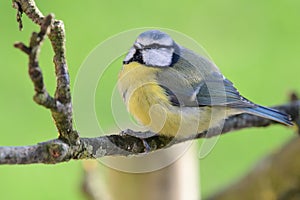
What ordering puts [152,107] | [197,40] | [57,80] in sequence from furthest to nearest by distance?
[197,40] → [152,107] → [57,80]

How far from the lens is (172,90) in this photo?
0.95m

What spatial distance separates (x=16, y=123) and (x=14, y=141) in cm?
6

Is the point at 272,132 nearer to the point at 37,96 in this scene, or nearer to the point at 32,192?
the point at 32,192

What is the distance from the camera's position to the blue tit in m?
0.93

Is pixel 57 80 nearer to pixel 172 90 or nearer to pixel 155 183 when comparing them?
pixel 172 90

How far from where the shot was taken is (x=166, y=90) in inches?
37.1

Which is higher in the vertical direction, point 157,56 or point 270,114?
Answer: point 157,56

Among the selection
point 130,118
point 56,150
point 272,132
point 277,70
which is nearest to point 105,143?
point 56,150

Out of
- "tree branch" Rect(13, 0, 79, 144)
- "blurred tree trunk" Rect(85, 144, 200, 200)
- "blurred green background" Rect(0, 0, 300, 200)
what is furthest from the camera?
"blurred green background" Rect(0, 0, 300, 200)

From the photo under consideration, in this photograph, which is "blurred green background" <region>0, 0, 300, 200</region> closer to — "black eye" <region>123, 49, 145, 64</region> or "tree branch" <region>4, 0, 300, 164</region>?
"black eye" <region>123, 49, 145, 64</region>

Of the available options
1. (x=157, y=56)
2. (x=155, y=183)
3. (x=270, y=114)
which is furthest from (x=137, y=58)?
(x=155, y=183)

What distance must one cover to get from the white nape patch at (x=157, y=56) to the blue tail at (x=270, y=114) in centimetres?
15

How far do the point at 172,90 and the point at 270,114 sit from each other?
169 millimetres

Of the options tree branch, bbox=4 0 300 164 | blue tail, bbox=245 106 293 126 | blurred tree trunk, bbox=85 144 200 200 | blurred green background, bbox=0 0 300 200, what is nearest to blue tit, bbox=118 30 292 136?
blue tail, bbox=245 106 293 126
